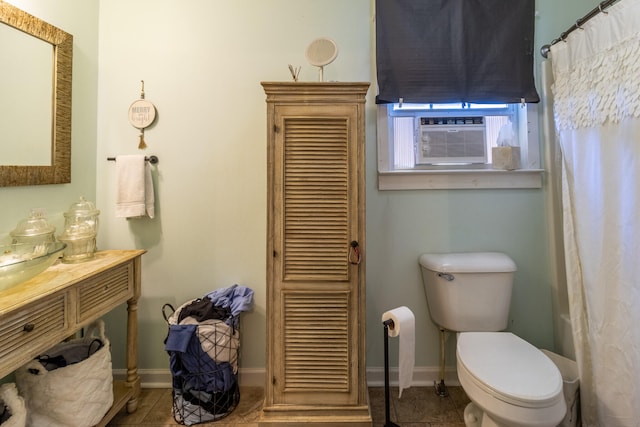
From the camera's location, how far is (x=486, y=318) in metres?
1.62

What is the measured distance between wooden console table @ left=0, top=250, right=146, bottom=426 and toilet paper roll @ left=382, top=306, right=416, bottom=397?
1.25 meters

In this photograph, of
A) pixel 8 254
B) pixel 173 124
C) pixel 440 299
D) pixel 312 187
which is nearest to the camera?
pixel 8 254

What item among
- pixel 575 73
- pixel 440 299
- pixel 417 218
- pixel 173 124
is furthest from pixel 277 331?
pixel 575 73

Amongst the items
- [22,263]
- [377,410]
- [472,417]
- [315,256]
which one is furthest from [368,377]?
[22,263]

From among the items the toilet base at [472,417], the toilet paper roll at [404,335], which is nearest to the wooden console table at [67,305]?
the toilet paper roll at [404,335]

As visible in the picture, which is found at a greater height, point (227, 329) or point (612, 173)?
point (612, 173)

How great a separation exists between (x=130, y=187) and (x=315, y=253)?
1.14m

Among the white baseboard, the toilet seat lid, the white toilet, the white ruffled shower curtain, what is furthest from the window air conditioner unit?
the white baseboard

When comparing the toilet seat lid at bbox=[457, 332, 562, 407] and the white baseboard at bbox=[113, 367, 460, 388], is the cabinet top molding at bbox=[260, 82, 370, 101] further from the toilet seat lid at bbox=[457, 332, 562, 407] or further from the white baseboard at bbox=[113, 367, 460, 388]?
the white baseboard at bbox=[113, 367, 460, 388]

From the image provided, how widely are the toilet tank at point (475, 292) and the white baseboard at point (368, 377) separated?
0.39 m

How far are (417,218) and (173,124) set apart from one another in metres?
1.58

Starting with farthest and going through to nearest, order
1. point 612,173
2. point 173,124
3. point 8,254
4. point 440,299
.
Result: point 173,124
point 440,299
point 612,173
point 8,254

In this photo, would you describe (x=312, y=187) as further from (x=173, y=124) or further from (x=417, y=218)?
(x=173, y=124)

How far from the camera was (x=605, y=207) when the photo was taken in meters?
1.32
